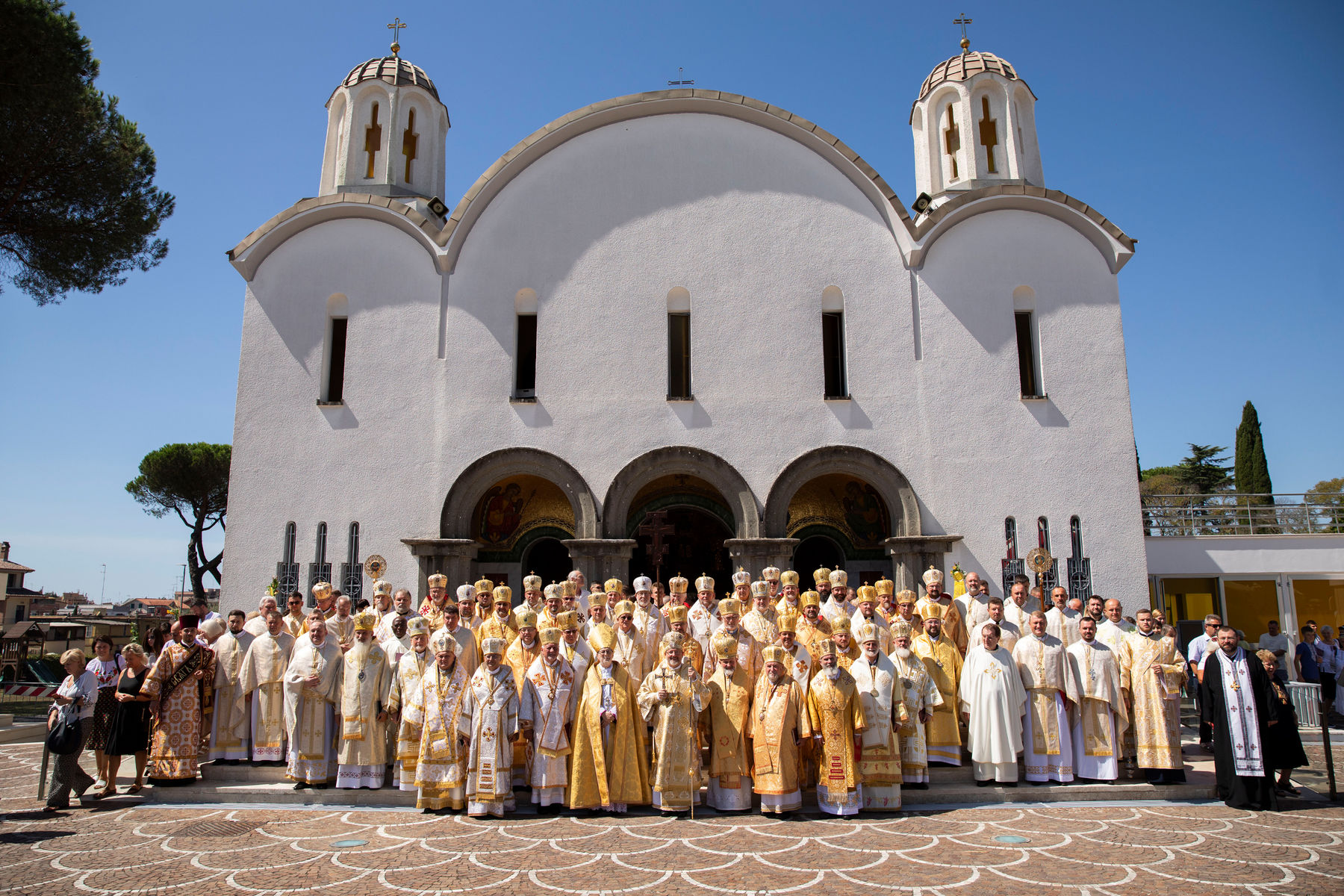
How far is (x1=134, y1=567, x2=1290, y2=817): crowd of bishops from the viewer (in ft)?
22.9

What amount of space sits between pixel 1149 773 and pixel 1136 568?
5510 millimetres

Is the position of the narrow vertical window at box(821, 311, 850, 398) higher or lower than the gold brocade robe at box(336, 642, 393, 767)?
higher

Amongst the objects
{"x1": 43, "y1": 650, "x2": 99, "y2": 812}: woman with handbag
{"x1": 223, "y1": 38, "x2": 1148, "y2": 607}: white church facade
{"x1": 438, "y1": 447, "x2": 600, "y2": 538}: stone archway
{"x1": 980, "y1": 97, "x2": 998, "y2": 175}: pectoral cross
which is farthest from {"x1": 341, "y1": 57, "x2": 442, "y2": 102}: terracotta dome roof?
{"x1": 43, "y1": 650, "x2": 99, "y2": 812}: woman with handbag

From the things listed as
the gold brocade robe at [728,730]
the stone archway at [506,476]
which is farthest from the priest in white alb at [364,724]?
the stone archway at [506,476]

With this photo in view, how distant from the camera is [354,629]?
780 cm

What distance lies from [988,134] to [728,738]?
40.0 ft

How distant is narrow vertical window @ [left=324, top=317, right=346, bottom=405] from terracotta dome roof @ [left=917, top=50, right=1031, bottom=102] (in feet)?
35.5

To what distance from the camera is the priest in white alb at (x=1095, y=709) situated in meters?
7.68

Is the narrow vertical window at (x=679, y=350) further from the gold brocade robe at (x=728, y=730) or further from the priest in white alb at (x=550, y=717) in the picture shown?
the gold brocade robe at (x=728, y=730)

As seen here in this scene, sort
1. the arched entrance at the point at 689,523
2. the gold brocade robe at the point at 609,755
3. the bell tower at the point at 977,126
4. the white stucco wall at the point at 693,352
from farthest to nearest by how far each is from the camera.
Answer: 1. the bell tower at the point at 977,126
2. the arched entrance at the point at 689,523
3. the white stucco wall at the point at 693,352
4. the gold brocade robe at the point at 609,755

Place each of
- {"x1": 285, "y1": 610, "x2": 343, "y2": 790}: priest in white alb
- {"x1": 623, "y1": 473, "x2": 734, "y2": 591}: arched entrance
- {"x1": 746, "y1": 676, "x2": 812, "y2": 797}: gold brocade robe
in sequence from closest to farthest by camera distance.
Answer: {"x1": 746, "y1": 676, "x2": 812, "y2": 797}: gold brocade robe, {"x1": 285, "y1": 610, "x2": 343, "y2": 790}: priest in white alb, {"x1": 623, "y1": 473, "x2": 734, "y2": 591}: arched entrance

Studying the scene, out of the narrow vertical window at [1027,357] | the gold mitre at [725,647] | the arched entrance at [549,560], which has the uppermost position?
the narrow vertical window at [1027,357]

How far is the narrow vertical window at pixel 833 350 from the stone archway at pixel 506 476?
411 centimetres

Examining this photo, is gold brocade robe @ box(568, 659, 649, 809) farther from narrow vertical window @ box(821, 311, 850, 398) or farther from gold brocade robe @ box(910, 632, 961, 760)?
narrow vertical window @ box(821, 311, 850, 398)
